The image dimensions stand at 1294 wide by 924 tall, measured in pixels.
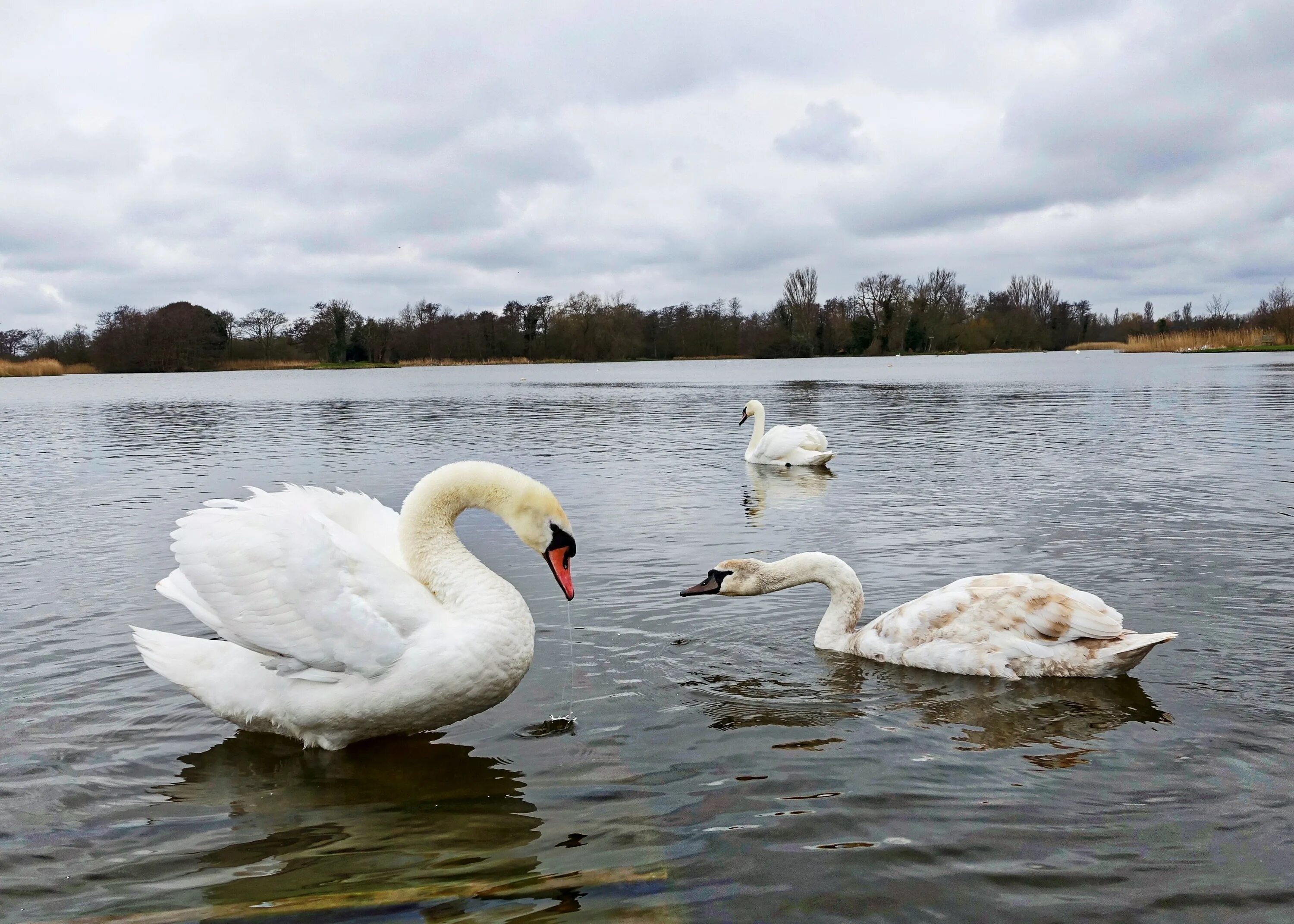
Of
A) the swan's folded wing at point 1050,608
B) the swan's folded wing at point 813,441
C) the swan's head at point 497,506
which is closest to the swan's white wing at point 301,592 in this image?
the swan's head at point 497,506

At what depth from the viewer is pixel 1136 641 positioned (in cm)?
551

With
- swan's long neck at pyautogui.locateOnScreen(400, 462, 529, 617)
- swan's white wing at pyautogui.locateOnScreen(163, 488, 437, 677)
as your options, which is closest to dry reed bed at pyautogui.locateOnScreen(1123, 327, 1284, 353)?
swan's long neck at pyautogui.locateOnScreen(400, 462, 529, 617)

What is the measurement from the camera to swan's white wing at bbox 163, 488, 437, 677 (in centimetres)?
440

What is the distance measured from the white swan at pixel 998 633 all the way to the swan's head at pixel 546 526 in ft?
5.80

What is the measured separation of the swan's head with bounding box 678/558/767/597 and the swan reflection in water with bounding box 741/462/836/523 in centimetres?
429

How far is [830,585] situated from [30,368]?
8703 centimetres

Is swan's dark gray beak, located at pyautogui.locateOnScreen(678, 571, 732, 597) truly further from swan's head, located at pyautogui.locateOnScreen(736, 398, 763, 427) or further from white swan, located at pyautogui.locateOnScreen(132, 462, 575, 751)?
swan's head, located at pyautogui.locateOnScreen(736, 398, 763, 427)

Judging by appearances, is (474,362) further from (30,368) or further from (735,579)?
(735,579)

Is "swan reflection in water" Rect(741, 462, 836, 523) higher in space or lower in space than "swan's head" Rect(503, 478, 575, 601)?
lower

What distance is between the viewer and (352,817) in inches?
166

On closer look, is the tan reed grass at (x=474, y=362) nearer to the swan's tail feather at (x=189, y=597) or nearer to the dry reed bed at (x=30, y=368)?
the dry reed bed at (x=30, y=368)

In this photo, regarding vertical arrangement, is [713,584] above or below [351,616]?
below

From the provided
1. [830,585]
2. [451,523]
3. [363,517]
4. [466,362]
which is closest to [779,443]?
[830,585]

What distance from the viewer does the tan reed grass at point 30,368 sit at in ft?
248
